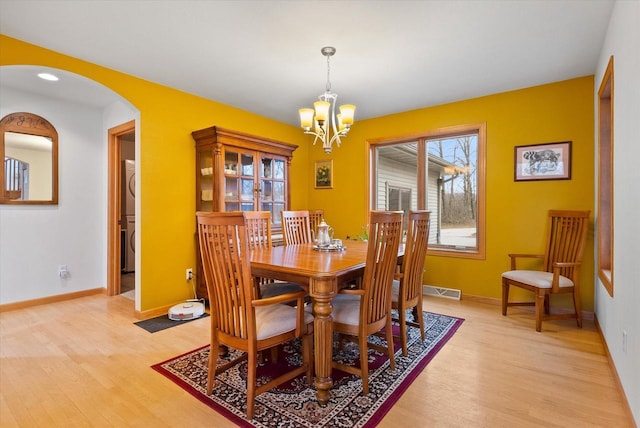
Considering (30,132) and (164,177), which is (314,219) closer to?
(164,177)

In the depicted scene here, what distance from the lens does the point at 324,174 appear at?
16.9ft

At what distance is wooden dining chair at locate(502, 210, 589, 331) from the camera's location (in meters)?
2.89

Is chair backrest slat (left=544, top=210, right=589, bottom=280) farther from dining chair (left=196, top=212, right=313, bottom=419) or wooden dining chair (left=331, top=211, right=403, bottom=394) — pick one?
dining chair (left=196, top=212, right=313, bottom=419)

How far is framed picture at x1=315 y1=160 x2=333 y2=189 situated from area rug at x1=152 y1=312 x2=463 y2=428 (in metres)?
2.96

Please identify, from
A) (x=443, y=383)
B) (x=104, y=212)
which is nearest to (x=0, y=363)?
(x=104, y=212)

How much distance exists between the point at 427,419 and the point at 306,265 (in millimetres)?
1073

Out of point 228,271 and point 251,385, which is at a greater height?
point 228,271

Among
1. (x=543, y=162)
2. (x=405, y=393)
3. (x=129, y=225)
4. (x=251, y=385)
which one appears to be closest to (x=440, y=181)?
(x=543, y=162)

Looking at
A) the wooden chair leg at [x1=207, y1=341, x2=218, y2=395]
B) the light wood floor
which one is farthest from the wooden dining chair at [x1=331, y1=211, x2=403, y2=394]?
the wooden chair leg at [x1=207, y1=341, x2=218, y2=395]

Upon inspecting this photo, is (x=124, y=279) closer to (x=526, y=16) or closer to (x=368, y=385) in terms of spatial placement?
(x=368, y=385)

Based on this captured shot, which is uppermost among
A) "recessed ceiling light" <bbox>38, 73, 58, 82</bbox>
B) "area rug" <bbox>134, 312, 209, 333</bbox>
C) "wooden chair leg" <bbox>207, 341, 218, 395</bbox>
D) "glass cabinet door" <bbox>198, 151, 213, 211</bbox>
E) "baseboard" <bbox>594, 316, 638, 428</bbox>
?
"recessed ceiling light" <bbox>38, 73, 58, 82</bbox>

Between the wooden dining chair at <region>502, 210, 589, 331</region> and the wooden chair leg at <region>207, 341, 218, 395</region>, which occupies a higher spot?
the wooden dining chair at <region>502, 210, 589, 331</region>

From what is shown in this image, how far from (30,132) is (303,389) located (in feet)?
13.8

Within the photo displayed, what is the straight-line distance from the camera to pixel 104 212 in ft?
14.0
